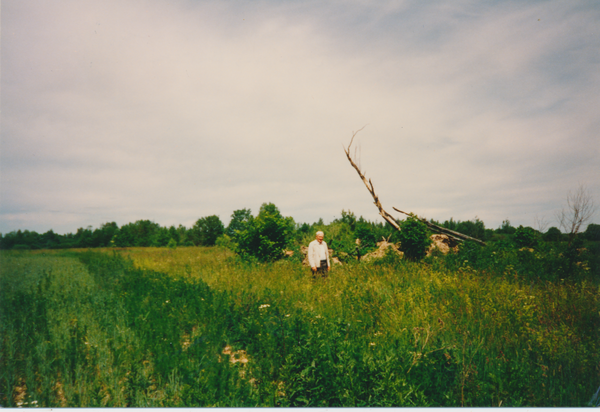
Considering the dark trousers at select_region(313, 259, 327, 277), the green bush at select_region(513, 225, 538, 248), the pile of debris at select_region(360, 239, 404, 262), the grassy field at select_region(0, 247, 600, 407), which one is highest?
the green bush at select_region(513, 225, 538, 248)

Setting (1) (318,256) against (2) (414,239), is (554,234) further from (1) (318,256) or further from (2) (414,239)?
(1) (318,256)

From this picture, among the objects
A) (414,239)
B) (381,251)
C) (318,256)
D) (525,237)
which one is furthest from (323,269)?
(525,237)

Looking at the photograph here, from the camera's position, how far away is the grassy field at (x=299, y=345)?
8.67 feet

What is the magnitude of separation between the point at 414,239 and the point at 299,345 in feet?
24.5

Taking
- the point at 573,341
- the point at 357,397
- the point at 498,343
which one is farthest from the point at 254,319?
the point at 573,341

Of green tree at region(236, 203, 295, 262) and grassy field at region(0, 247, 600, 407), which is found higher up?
green tree at region(236, 203, 295, 262)

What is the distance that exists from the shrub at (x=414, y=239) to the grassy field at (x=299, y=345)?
3385 mm

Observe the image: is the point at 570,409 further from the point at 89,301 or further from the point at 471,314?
the point at 89,301

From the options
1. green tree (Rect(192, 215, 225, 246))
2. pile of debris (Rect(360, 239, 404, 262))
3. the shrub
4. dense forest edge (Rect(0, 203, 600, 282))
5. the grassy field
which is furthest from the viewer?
green tree (Rect(192, 215, 225, 246))

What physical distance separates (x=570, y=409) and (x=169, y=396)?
4.19 meters

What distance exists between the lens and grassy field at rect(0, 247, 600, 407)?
2.64m

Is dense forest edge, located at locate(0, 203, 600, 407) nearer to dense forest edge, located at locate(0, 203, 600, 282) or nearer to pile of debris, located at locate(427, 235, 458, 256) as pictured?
dense forest edge, located at locate(0, 203, 600, 282)

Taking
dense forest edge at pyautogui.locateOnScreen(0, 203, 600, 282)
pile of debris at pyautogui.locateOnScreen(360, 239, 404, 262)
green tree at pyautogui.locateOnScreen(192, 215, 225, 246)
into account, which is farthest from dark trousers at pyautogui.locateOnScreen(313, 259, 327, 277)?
green tree at pyautogui.locateOnScreen(192, 215, 225, 246)

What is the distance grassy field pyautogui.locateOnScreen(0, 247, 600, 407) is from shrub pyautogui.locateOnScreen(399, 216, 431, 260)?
11.1ft
